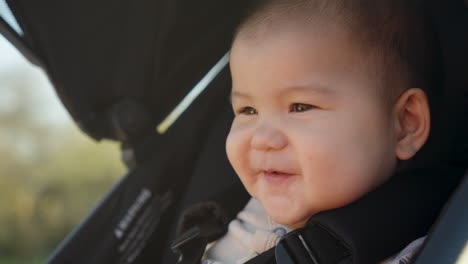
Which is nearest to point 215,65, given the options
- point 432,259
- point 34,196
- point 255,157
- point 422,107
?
point 255,157

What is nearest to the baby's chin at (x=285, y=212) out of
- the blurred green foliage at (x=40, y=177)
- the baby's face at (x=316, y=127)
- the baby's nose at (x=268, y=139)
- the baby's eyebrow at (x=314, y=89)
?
the baby's face at (x=316, y=127)

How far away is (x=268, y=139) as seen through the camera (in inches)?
45.3

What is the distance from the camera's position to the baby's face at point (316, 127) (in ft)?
3.68

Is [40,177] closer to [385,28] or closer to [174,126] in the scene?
[174,126]

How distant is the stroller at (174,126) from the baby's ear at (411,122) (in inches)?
2.3

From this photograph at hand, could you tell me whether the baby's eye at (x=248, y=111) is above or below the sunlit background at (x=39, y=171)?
above

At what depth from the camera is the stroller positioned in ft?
3.66

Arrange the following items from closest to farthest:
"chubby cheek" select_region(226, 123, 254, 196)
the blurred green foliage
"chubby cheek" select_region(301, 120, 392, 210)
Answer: "chubby cheek" select_region(301, 120, 392, 210) < "chubby cheek" select_region(226, 123, 254, 196) < the blurred green foliage

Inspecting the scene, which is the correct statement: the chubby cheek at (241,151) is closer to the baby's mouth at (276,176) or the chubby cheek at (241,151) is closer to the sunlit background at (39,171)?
the baby's mouth at (276,176)

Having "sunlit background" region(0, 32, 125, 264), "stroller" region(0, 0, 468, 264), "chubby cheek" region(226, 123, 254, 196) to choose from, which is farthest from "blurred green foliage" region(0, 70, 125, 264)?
"chubby cheek" region(226, 123, 254, 196)

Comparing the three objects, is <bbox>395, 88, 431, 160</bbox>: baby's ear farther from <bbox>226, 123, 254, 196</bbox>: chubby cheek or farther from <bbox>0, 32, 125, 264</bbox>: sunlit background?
<bbox>0, 32, 125, 264</bbox>: sunlit background

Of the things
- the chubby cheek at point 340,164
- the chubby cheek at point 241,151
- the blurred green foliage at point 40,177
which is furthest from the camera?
the blurred green foliage at point 40,177

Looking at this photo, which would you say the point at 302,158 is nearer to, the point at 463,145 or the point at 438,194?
the point at 438,194

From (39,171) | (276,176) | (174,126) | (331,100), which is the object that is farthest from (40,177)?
(331,100)
